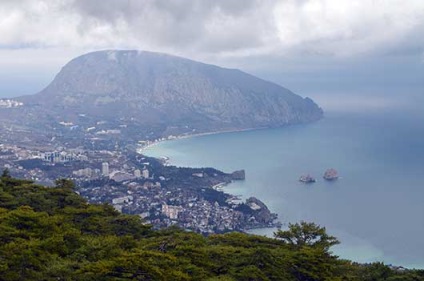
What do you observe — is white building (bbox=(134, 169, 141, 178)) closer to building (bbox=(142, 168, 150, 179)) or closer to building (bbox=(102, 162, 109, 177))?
building (bbox=(142, 168, 150, 179))

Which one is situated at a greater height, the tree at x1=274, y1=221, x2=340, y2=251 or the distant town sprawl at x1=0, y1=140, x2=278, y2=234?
the tree at x1=274, y1=221, x2=340, y2=251

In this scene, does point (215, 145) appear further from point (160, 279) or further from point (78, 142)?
point (160, 279)

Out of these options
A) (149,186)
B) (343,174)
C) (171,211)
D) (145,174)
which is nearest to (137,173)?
(145,174)

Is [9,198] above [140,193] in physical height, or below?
above

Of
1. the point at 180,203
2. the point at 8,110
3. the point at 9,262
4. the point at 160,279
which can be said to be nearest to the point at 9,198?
the point at 9,262

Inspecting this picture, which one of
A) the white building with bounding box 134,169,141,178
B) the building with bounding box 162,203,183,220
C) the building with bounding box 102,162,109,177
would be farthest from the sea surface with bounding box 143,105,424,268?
the building with bounding box 102,162,109,177

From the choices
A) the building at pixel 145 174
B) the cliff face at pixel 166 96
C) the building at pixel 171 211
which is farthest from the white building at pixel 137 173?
the cliff face at pixel 166 96
